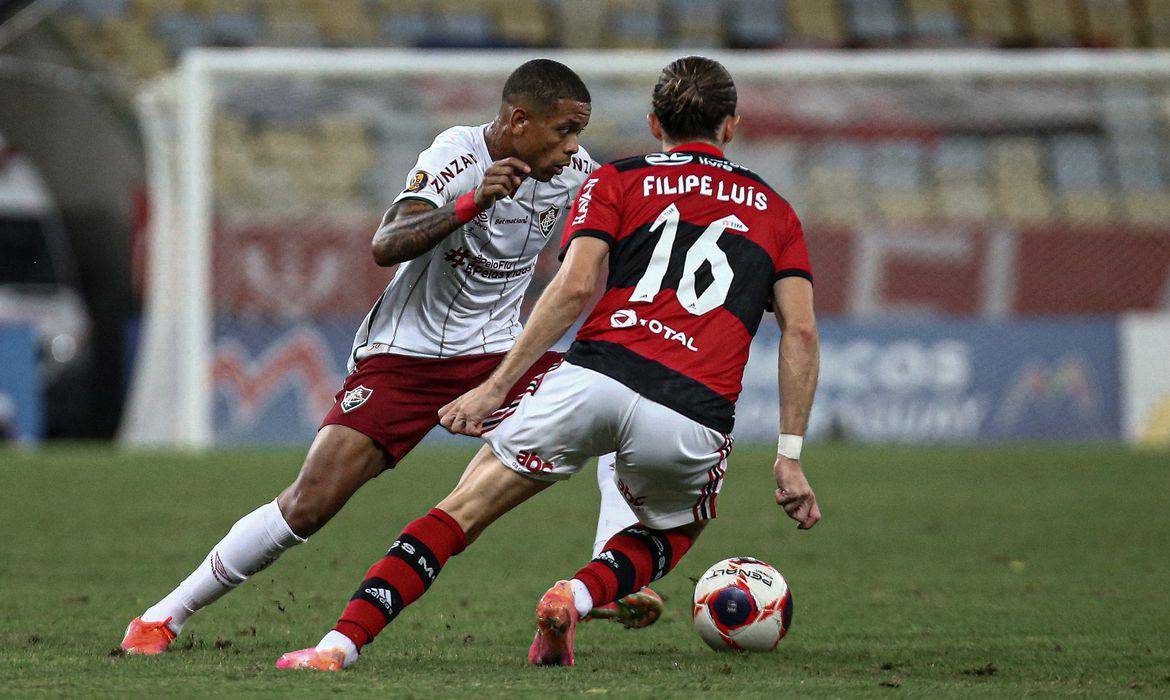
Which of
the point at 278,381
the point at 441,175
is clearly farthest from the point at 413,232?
the point at 278,381

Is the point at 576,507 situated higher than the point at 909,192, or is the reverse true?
the point at 909,192

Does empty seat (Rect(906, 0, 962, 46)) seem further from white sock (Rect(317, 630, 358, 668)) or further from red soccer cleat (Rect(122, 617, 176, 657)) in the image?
white sock (Rect(317, 630, 358, 668))

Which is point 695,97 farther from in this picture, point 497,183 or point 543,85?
point 497,183

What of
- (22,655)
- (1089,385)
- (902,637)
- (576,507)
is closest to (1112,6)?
(1089,385)

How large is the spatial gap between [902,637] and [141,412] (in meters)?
11.5

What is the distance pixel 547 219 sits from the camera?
538 centimetres

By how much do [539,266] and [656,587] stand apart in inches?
359

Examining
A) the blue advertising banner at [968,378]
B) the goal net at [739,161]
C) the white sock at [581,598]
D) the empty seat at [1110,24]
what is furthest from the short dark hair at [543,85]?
the empty seat at [1110,24]

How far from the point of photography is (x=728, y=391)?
471 centimetres

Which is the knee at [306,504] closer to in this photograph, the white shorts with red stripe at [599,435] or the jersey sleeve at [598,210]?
the white shorts with red stripe at [599,435]

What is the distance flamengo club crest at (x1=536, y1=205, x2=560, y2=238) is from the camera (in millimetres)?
5348

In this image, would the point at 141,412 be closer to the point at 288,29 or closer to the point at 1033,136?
the point at 288,29

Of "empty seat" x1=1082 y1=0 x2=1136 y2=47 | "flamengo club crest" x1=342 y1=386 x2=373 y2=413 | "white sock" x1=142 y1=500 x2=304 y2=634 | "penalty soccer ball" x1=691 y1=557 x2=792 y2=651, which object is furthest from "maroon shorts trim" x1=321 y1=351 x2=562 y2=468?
"empty seat" x1=1082 y1=0 x2=1136 y2=47

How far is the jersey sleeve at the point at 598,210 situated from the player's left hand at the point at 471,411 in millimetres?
470
